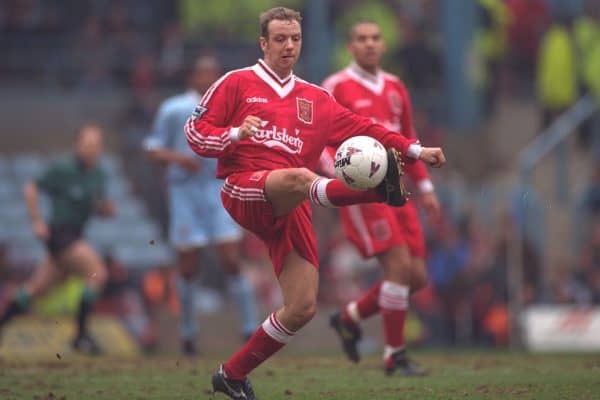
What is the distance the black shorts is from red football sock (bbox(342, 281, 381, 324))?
3915 millimetres

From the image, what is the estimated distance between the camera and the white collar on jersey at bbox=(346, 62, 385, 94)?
13.5 m

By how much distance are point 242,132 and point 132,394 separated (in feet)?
8.24

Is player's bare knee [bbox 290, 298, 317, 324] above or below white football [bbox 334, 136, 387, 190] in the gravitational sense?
below

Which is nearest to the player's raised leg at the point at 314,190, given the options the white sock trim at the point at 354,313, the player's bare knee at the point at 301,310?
the player's bare knee at the point at 301,310

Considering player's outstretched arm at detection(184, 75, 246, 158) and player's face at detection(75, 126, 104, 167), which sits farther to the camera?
player's face at detection(75, 126, 104, 167)

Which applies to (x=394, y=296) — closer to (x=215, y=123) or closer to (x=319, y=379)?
(x=319, y=379)

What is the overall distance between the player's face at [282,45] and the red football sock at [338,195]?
1.22 meters

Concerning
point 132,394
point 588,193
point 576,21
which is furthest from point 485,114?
point 132,394

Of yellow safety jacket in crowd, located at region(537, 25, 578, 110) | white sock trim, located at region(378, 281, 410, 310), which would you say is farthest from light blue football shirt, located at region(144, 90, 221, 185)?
yellow safety jacket in crowd, located at region(537, 25, 578, 110)

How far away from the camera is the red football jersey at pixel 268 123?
1078cm

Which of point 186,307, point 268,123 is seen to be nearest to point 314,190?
point 268,123

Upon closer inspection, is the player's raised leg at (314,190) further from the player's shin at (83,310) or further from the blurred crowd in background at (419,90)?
the blurred crowd in background at (419,90)

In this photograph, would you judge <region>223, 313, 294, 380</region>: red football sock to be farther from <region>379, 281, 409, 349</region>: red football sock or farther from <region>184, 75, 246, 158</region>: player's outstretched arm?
<region>379, 281, 409, 349</region>: red football sock

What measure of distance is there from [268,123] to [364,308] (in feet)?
11.1
